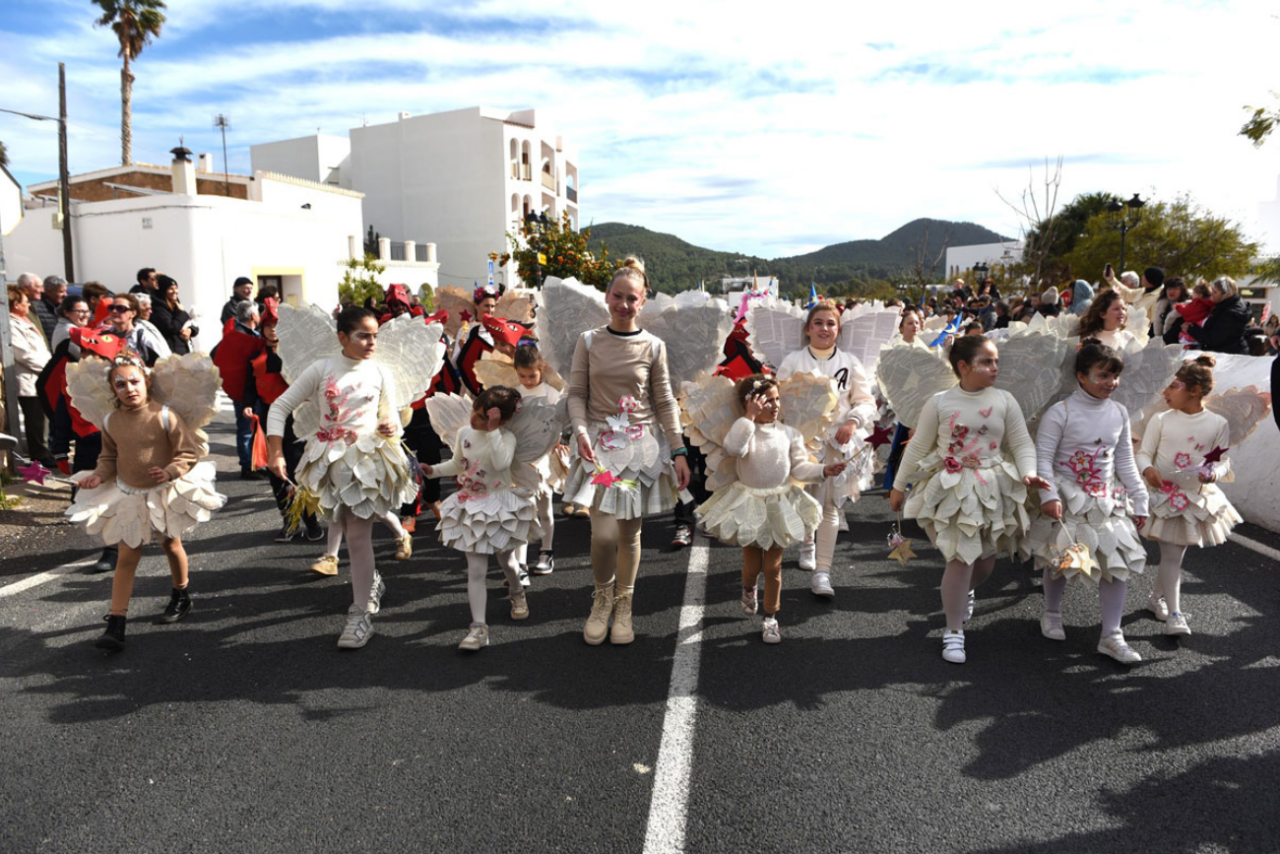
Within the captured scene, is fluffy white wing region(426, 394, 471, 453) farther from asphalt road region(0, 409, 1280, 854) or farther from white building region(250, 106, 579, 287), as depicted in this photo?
white building region(250, 106, 579, 287)

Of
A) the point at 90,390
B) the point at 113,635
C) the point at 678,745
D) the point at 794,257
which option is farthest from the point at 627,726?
the point at 794,257

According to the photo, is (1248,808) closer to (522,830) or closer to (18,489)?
(522,830)

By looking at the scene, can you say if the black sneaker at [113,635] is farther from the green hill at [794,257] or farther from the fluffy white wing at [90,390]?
the green hill at [794,257]

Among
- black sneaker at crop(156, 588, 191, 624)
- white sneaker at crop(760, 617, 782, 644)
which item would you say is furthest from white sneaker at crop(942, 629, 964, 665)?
black sneaker at crop(156, 588, 191, 624)

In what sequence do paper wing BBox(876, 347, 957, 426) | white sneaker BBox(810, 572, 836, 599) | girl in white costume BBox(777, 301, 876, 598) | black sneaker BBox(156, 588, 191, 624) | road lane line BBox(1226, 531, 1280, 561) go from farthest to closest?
road lane line BBox(1226, 531, 1280, 561) → girl in white costume BBox(777, 301, 876, 598) → white sneaker BBox(810, 572, 836, 599) → black sneaker BBox(156, 588, 191, 624) → paper wing BBox(876, 347, 957, 426)

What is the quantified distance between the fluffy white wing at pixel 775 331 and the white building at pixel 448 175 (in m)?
39.3

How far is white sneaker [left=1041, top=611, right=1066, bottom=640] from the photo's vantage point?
15.3 feet

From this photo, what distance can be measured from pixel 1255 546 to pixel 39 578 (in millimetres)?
9262

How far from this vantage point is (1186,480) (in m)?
4.66

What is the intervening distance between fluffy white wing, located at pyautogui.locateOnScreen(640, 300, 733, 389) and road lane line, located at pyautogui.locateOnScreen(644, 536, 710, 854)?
1499mm

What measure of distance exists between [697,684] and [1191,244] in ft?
149

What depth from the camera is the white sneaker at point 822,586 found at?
17.4 feet

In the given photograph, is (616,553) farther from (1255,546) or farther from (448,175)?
(448,175)

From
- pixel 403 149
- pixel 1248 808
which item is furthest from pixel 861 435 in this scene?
pixel 403 149
